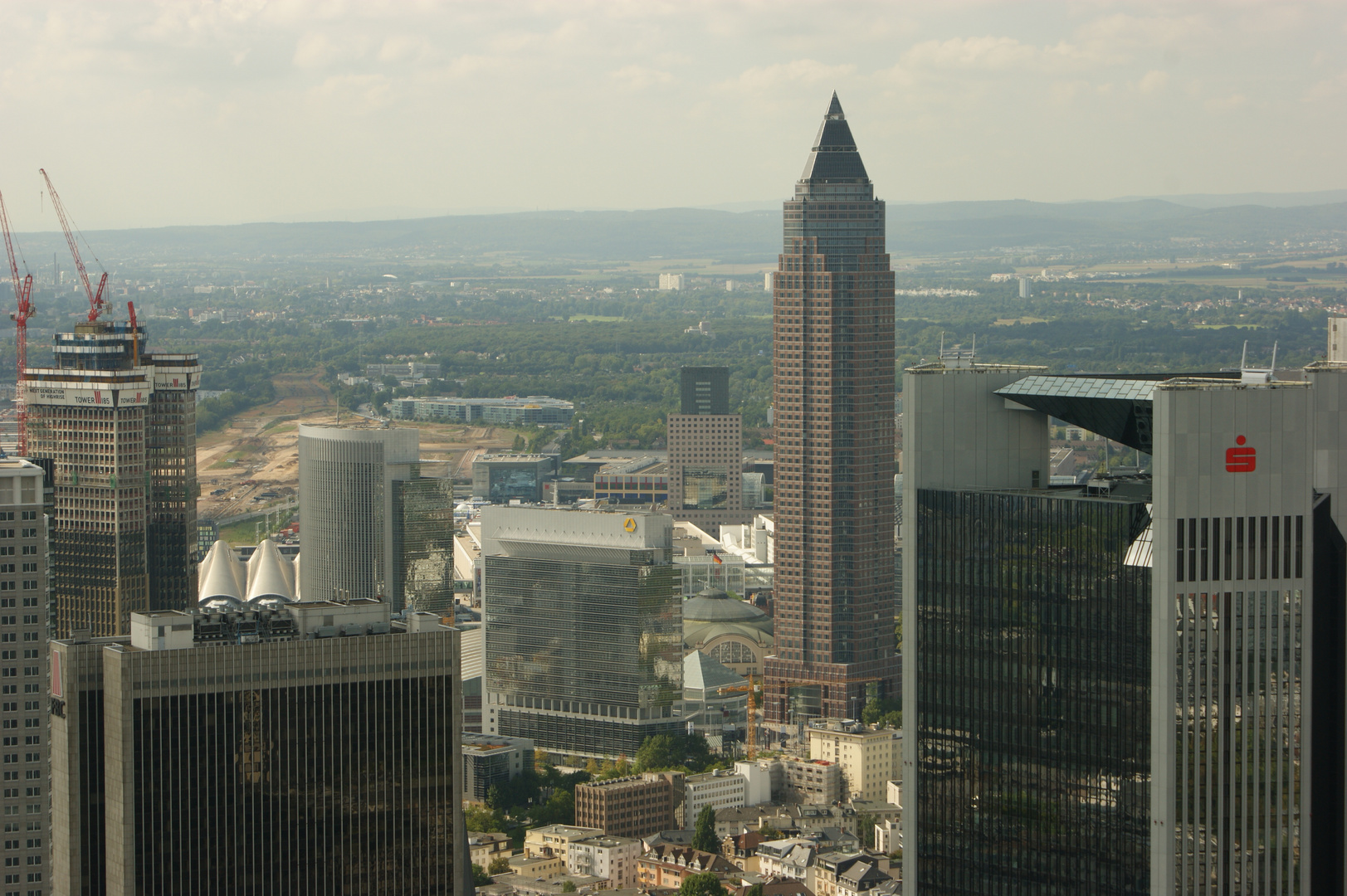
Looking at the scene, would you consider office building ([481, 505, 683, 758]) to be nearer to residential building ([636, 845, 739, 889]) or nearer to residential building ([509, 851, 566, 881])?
residential building ([636, 845, 739, 889])

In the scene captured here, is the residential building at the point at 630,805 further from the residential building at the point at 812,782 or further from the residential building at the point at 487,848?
the residential building at the point at 812,782

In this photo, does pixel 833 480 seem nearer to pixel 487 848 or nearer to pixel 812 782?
pixel 812 782

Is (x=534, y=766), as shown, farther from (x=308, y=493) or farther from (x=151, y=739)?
(x=151, y=739)

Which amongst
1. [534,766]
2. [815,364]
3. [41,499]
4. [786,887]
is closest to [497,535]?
[534,766]

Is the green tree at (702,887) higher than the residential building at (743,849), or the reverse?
the green tree at (702,887)

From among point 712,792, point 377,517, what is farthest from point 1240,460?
point 377,517

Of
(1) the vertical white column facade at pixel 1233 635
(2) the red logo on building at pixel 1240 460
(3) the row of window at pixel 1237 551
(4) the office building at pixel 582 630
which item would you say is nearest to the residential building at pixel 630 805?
(4) the office building at pixel 582 630
